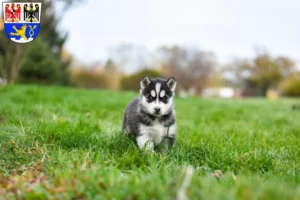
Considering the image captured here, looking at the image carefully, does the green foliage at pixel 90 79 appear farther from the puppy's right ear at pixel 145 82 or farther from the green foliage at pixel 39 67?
the puppy's right ear at pixel 145 82

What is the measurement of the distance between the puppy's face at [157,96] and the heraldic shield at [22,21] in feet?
5.14

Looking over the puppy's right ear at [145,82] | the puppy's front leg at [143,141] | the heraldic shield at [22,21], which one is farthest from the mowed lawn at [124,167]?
the heraldic shield at [22,21]

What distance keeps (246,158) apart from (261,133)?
7.25 feet

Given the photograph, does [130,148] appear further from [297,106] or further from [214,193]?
[297,106]

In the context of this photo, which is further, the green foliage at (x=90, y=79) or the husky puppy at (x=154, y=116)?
the green foliage at (x=90, y=79)

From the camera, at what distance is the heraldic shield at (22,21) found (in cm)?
388

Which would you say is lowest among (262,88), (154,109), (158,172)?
(262,88)

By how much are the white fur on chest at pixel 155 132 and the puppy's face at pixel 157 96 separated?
144mm

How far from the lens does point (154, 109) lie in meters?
3.59

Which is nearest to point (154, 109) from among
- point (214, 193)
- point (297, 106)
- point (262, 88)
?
point (214, 193)

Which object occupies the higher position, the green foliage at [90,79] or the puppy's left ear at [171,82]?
the puppy's left ear at [171,82]

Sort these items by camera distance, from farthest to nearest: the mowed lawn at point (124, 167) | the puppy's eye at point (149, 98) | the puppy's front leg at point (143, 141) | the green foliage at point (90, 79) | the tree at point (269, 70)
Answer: the tree at point (269, 70), the green foliage at point (90, 79), the puppy's eye at point (149, 98), the puppy's front leg at point (143, 141), the mowed lawn at point (124, 167)

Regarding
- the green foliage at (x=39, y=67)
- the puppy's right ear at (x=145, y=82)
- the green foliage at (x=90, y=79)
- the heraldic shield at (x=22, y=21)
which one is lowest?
the green foliage at (x=90, y=79)

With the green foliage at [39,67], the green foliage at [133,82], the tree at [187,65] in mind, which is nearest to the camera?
the green foliage at [39,67]
